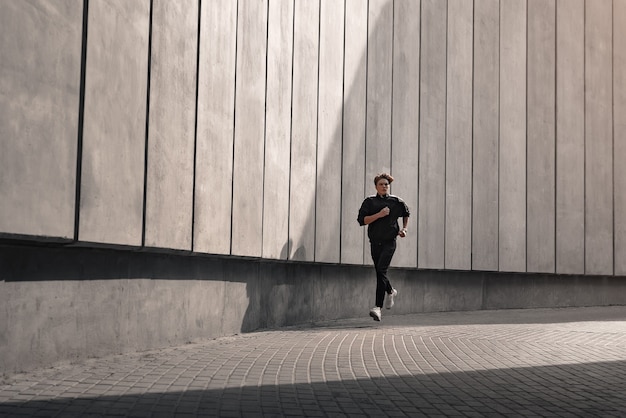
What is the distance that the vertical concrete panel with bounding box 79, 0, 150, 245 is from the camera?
701cm

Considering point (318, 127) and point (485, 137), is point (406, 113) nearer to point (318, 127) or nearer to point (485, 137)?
point (485, 137)

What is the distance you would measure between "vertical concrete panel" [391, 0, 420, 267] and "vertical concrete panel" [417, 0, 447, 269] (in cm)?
21

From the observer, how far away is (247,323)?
10.5 meters

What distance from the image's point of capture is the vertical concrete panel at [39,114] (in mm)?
5926

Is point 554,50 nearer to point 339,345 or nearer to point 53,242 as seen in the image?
point 339,345

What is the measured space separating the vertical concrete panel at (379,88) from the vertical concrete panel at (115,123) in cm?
679

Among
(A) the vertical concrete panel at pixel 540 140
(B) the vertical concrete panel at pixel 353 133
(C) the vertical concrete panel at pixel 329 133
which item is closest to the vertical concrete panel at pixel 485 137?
(A) the vertical concrete panel at pixel 540 140

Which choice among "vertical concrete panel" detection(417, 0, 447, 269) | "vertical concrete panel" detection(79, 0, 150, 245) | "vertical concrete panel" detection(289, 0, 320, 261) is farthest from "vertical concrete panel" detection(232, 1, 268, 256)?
"vertical concrete panel" detection(417, 0, 447, 269)

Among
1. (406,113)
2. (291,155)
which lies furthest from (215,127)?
(406,113)

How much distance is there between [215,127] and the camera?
31.4 feet

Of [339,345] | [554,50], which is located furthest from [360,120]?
[554,50]

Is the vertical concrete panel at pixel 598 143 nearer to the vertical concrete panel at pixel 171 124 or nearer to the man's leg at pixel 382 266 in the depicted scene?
the man's leg at pixel 382 266

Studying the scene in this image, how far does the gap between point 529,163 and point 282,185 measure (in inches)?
348

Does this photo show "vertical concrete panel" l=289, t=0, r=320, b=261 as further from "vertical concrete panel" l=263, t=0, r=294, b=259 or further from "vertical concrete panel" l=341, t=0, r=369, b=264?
"vertical concrete panel" l=341, t=0, r=369, b=264
